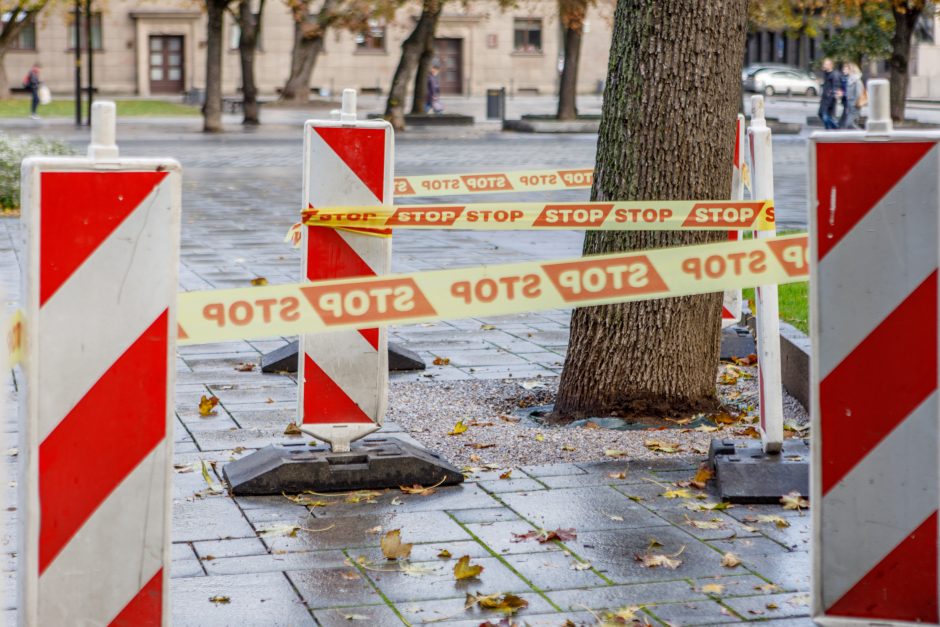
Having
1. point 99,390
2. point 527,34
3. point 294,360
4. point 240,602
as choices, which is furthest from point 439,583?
point 527,34

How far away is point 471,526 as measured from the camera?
4.95 metres

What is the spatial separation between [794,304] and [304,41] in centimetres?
3714

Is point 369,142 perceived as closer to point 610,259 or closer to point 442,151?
point 610,259

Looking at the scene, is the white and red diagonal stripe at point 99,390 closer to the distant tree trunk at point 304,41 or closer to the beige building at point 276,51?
the distant tree trunk at point 304,41

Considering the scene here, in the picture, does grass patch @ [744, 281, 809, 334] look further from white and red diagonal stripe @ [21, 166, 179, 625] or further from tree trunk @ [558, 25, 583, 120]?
tree trunk @ [558, 25, 583, 120]

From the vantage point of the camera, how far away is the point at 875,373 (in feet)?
10.9

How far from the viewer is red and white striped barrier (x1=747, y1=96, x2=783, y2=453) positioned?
5.29m

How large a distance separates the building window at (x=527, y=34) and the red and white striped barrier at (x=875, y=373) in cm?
6516

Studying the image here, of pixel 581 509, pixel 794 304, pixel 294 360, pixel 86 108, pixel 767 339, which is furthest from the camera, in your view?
pixel 86 108

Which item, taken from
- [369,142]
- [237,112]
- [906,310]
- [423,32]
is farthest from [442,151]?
[906,310]

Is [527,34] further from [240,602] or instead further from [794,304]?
[240,602]

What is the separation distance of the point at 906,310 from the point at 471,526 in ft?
6.77

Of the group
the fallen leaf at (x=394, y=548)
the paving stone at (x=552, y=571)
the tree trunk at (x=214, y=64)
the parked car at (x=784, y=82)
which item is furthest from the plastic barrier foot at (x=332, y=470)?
the parked car at (x=784, y=82)

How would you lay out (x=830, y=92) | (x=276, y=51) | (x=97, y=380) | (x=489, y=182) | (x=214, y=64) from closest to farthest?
1. (x=97, y=380)
2. (x=489, y=182)
3. (x=214, y=64)
4. (x=830, y=92)
5. (x=276, y=51)
